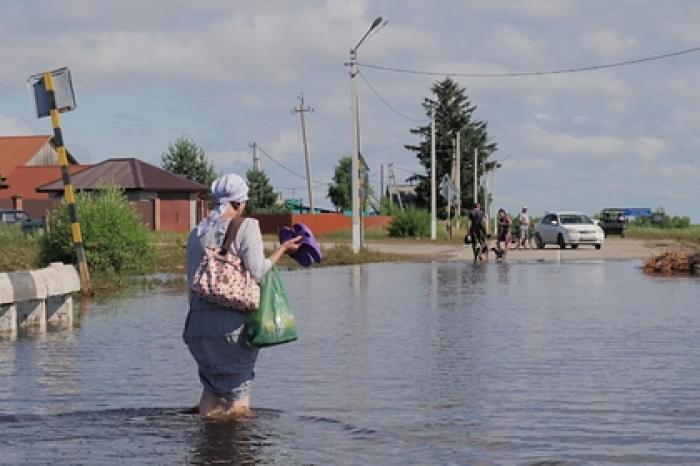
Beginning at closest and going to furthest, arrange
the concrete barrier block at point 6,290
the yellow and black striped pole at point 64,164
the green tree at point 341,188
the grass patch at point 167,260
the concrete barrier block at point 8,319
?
the concrete barrier block at point 6,290, the concrete barrier block at point 8,319, the yellow and black striped pole at point 64,164, the grass patch at point 167,260, the green tree at point 341,188

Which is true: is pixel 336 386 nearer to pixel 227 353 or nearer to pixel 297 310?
pixel 227 353

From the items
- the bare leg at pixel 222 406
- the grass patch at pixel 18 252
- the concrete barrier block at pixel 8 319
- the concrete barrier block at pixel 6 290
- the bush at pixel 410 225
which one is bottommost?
the bare leg at pixel 222 406

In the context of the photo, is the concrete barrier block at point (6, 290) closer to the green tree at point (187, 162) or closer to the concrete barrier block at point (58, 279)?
the concrete barrier block at point (58, 279)

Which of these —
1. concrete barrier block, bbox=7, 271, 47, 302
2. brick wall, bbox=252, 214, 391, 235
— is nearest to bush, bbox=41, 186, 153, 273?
concrete barrier block, bbox=7, 271, 47, 302

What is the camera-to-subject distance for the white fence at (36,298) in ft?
48.7

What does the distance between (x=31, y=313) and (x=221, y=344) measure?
8.59 metres

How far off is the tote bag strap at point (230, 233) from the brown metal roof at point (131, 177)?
64078 mm

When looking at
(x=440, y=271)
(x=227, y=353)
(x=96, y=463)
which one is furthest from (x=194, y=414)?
(x=440, y=271)

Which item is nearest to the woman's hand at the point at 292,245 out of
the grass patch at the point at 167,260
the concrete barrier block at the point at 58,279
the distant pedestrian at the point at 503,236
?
the concrete barrier block at the point at 58,279

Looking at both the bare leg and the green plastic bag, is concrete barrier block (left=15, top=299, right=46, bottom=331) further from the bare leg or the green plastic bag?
the green plastic bag

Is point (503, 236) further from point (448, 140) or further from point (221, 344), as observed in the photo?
point (448, 140)

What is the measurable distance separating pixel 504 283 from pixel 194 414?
1722 centimetres

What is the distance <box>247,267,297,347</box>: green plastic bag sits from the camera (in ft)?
26.5

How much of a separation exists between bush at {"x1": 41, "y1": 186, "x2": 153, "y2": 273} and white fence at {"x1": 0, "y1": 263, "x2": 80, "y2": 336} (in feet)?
33.8
